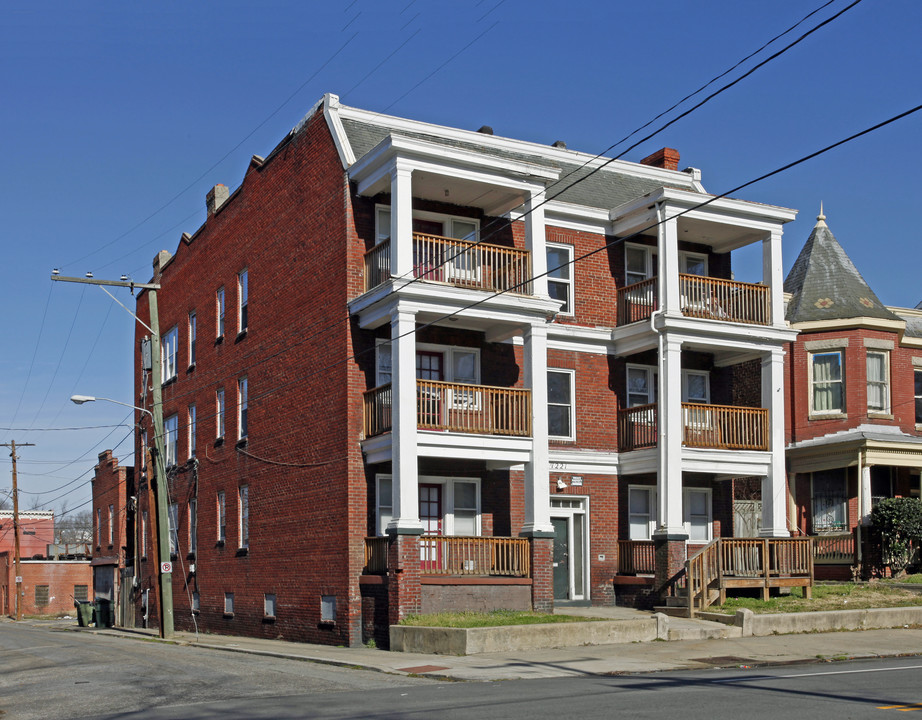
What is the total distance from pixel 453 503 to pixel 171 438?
15.6 m

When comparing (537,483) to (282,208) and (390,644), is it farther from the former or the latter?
(282,208)

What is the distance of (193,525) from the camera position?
35094 mm

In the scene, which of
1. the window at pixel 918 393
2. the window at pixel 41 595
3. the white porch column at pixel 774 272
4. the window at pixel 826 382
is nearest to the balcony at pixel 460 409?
the white porch column at pixel 774 272

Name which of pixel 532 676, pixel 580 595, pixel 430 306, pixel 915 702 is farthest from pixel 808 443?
pixel 915 702

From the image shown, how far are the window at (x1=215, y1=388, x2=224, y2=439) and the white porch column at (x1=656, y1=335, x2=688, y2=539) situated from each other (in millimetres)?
13300

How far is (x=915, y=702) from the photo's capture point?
485 inches

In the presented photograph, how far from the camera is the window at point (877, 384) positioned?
33.6 metres

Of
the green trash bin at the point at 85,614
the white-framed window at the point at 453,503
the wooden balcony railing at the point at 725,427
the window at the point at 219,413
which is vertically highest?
the window at the point at 219,413

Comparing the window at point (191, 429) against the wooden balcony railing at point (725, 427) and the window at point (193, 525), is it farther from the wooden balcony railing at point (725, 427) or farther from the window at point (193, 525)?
the wooden balcony railing at point (725, 427)

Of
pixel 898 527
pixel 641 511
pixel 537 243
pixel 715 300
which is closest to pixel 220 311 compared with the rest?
pixel 537 243

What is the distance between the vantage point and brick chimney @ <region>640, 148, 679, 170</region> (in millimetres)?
33156

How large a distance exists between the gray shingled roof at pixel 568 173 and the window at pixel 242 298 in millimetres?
6592

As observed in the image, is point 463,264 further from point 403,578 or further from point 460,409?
point 403,578

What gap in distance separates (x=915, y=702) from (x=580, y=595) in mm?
15272
